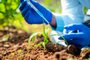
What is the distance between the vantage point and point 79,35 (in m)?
2.86

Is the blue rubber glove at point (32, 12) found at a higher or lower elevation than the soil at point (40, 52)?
higher

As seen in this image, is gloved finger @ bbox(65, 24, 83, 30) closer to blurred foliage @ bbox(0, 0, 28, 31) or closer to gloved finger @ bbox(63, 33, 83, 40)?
gloved finger @ bbox(63, 33, 83, 40)

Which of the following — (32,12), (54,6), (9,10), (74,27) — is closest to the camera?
(74,27)

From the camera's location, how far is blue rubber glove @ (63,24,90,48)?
112 inches

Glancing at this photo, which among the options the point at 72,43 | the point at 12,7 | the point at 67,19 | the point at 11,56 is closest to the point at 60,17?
the point at 67,19

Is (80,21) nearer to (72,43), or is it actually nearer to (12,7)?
(72,43)

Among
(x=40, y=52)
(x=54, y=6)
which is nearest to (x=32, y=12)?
(x=40, y=52)

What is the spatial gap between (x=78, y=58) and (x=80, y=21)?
2.08 feet

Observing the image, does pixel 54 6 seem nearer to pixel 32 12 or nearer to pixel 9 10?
pixel 9 10

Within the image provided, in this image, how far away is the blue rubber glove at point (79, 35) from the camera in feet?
9.33

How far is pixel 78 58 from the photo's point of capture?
263cm

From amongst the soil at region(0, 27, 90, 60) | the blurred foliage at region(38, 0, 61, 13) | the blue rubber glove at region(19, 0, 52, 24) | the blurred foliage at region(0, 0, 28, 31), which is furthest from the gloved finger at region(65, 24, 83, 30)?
the blurred foliage at region(38, 0, 61, 13)

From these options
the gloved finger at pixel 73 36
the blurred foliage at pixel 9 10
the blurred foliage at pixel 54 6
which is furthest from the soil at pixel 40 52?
the blurred foliage at pixel 54 6

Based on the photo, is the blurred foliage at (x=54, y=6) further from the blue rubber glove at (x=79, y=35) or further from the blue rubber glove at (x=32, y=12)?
the blue rubber glove at (x=79, y=35)
